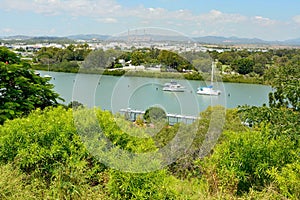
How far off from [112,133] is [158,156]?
457 mm

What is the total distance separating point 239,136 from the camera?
9.29 ft

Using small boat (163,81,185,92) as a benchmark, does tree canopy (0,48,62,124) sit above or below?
below

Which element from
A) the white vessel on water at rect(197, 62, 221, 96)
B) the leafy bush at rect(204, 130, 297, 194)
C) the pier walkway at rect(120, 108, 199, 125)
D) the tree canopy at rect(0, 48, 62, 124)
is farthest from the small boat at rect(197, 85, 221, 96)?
the tree canopy at rect(0, 48, 62, 124)

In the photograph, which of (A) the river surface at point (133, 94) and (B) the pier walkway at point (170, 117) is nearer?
(A) the river surface at point (133, 94)

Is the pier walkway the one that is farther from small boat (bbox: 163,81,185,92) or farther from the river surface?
small boat (bbox: 163,81,185,92)

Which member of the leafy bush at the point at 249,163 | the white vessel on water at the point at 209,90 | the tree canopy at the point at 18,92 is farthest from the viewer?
the tree canopy at the point at 18,92

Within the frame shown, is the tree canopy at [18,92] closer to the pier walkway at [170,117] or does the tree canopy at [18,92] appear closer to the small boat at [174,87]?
the pier walkway at [170,117]

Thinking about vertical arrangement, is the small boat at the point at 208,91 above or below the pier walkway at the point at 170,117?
above

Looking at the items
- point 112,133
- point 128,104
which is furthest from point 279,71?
point 112,133

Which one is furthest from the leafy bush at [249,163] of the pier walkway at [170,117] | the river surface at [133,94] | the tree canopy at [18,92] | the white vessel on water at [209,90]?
the tree canopy at [18,92]

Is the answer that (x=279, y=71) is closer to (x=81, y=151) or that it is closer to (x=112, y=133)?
(x=112, y=133)

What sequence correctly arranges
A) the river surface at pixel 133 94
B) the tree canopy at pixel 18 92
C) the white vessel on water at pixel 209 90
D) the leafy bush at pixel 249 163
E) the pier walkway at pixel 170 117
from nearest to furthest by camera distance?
the leafy bush at pixel 249 163
the river surface at pixel 133 94
the pier walkway at pixel 170 117
the white vessel on water at pixel 209 90
the tree canopy at pixel 18 92

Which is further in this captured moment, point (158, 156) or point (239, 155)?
point (239, 155)

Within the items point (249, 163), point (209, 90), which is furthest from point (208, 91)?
point (249, 163)
